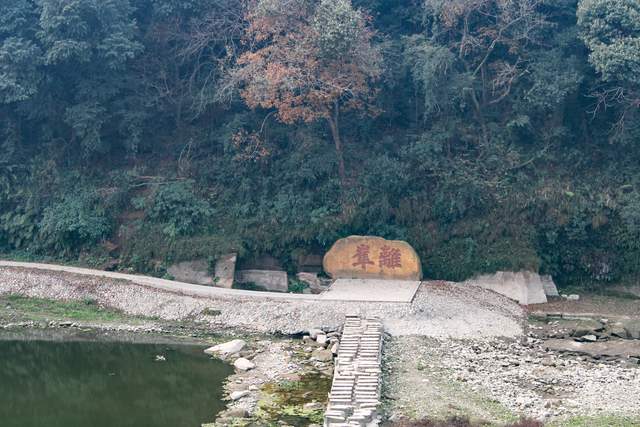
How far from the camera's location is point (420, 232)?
2964 cm

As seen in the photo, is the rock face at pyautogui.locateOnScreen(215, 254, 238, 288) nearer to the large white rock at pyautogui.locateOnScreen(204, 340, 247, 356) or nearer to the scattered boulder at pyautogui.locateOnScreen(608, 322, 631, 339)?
the large white rock at pyautogui.locateOnScreen(204, 340, 247, 356)

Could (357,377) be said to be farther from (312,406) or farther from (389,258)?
(389,258)

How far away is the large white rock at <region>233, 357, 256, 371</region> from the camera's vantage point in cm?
2167

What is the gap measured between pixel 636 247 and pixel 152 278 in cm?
1620

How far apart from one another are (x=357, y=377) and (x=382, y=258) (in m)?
9.36

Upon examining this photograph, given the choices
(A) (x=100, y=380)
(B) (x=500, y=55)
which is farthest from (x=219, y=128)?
(A) (x=100, y=380)

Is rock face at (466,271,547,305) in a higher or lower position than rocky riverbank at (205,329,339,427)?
higher

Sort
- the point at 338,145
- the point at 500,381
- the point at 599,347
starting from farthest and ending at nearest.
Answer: the point at 338,145 → the point at 599,347 → the point at 500,381

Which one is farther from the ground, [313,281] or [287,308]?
[313,281]

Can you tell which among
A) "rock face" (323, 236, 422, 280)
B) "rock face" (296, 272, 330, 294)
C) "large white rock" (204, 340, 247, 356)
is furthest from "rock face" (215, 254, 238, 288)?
"large white rock" (204, 340, 247, 356)

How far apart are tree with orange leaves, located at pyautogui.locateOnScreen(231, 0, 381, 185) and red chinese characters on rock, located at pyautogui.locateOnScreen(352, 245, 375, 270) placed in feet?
15.7

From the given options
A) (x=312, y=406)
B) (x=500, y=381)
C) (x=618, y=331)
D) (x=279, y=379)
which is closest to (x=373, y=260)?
(x=618, y=331)

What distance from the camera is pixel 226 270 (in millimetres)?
28734

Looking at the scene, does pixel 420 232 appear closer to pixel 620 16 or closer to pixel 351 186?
pixel 351 186
